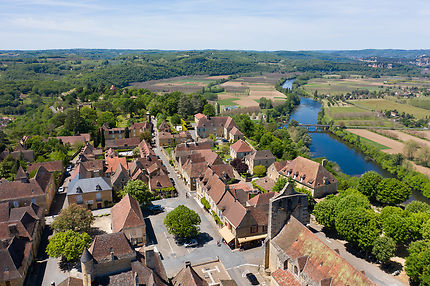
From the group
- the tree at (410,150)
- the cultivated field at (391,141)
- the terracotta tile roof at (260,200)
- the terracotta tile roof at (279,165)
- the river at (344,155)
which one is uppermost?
the terracotta tile roof at (260,200)

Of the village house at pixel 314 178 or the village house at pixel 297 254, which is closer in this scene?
the village house at pixel 297 254

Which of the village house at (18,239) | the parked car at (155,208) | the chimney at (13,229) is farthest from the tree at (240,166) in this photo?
the chimney at (13,229)

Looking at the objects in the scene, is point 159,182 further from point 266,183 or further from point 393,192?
point 393,192

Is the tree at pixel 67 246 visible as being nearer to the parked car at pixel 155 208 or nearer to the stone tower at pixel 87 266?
the stone tower at pixel 87 266

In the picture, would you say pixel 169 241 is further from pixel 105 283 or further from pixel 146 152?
pixel 146 152

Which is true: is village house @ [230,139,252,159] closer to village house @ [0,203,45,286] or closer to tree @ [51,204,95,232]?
tree @ [51,204,95,232]

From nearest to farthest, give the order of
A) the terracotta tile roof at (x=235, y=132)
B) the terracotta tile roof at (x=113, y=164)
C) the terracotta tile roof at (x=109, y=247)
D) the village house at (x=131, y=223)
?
the terracotta tile roof at (x=109, y=247)
the village house at (x=131, y=223)
the terracotta tile roof at (x=113, y=164)
the terracotta tile roof at (x=235, y=132)

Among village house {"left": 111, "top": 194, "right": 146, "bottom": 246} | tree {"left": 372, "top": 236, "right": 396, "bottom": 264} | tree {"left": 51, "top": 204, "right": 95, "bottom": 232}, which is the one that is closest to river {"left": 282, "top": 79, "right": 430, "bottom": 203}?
tree {"left": 372, "top": 236, "right": 396, "bottom": 264}
